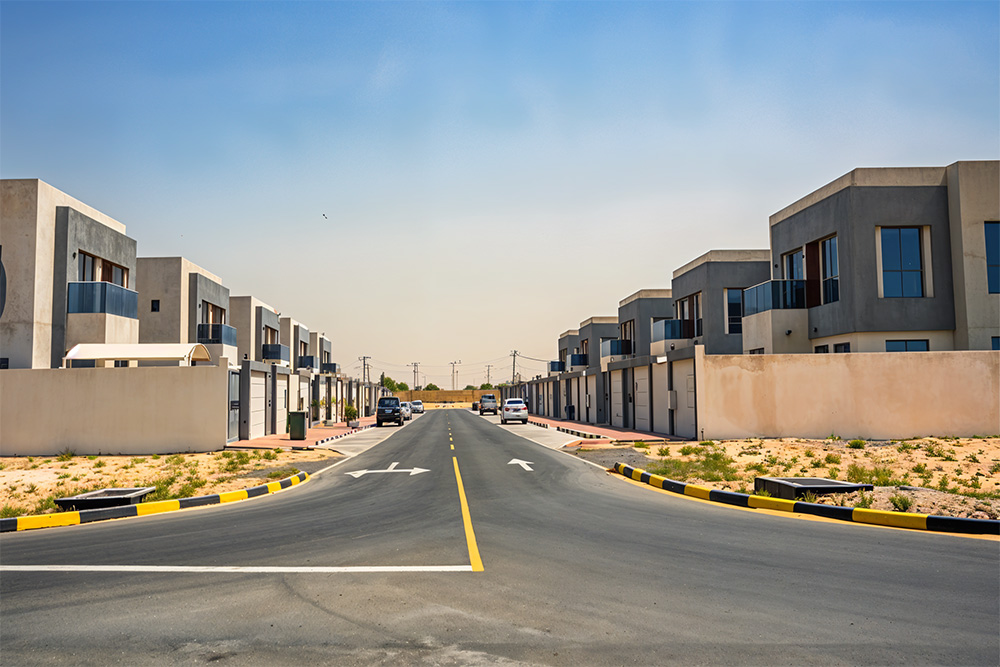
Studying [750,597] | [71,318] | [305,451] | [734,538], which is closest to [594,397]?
[305,451]

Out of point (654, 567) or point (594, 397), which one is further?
point (594, 397)

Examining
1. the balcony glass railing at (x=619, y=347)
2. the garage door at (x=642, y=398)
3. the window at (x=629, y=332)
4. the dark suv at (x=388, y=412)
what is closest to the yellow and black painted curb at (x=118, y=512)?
the garage door at (x=642, y=398)

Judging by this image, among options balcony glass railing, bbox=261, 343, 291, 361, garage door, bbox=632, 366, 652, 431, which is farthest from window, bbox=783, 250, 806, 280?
balcony glass railing, bbox=261, 343, 291, 361

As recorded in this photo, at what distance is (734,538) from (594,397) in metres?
39.8

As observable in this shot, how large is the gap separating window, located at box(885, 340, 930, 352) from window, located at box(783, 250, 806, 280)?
17.5ft

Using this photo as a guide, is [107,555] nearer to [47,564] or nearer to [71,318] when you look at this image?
[47,564]

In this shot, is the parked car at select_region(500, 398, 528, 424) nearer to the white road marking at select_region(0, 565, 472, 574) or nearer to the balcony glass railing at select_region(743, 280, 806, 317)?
the balcony glass railing at select_region(743, 280, 806, 317)

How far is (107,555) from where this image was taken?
8.96 m

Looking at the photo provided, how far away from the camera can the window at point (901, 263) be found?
2783 cm

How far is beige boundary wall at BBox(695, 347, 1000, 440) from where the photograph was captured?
83.0 feet

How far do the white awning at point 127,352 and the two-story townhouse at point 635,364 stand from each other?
21283mm

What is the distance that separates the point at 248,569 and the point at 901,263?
28399 millimetres

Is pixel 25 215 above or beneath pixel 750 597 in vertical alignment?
above

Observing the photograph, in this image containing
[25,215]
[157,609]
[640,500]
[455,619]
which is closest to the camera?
[455,619]
